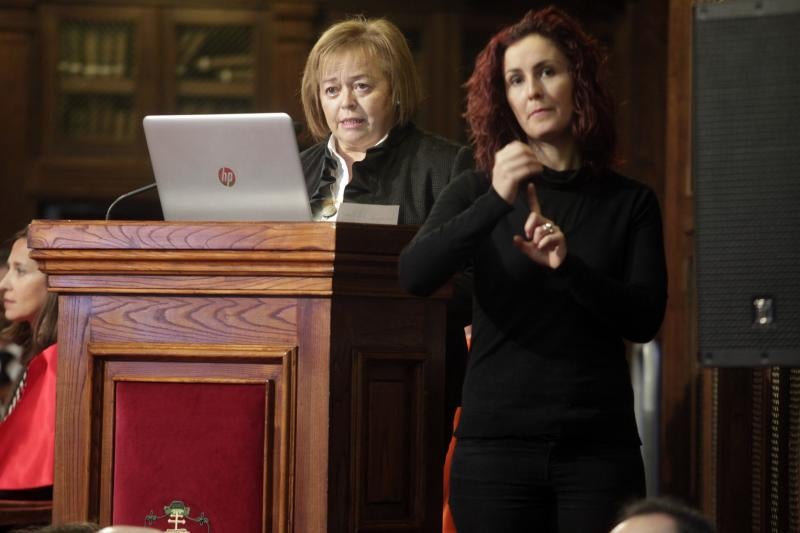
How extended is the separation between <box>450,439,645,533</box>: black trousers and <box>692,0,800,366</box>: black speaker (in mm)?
279

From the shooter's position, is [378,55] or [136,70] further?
[136,70]

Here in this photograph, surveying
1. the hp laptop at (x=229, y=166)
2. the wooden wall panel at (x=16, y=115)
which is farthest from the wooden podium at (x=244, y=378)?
the wooden wall panel at (x=16, y=115)

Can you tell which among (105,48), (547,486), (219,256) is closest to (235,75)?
(105,48)

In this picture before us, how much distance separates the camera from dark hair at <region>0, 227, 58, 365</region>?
3566 mm

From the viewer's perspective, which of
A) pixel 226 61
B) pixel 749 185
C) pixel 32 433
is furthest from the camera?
pixel 226 61

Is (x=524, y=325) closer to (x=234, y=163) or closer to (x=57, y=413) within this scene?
(x=234, y=163)

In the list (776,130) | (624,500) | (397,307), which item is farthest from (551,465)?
(776,130)

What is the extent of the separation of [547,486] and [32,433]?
1.66 meters

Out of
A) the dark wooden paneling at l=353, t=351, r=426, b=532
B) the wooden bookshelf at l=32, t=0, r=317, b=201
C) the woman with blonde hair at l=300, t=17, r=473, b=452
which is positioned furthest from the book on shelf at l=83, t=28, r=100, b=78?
the dark wooden paneling at l=353, t=351, r=426, b=532

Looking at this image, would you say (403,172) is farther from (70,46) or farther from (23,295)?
(70,46)

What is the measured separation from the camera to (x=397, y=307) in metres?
2.43

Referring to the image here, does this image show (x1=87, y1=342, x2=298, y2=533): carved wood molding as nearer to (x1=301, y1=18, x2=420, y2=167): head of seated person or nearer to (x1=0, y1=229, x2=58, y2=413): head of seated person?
(x1=301, y1=18, x2=420, y2=167): head of seated person

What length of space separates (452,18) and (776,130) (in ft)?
17.7

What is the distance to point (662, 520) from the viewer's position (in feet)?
4.83
